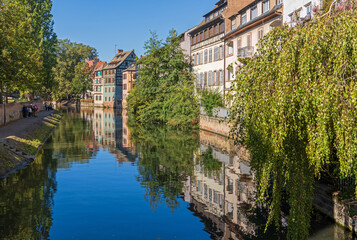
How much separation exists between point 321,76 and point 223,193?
9.08 meters

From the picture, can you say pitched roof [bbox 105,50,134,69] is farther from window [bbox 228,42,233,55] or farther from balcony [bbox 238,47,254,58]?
balcony [bbox 238,47,254,58]

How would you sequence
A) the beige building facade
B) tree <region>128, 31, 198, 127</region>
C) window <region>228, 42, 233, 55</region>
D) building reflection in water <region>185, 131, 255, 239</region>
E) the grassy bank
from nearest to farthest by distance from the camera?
building reflection in water <region>185, 131, 255, 239</region>
the grassy bank
the beige building facade
window <region>228, 42, 233, 55</region>
tree <region>128, 31, 198, 127</region>

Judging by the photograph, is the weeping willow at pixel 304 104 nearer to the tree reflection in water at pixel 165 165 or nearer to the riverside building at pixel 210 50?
the tree reflection in water at pixel 165 165

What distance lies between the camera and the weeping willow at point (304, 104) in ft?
25.4

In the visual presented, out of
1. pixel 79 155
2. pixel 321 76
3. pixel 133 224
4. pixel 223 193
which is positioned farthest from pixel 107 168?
pixel 321 76

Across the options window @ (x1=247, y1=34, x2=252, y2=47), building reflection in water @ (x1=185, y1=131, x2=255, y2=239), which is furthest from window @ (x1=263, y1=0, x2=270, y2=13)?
building reflection in water @ (x1=185, y1=131, x2=255, y2=239)

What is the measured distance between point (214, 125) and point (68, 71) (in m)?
91.4

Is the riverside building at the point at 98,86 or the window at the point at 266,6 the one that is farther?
the riverside building at the point at 98,86

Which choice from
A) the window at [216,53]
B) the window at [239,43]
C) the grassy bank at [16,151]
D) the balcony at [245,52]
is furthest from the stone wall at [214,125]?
the grassy bank at [16,151]

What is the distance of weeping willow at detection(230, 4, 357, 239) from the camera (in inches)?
305

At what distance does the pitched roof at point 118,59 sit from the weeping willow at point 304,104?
100m

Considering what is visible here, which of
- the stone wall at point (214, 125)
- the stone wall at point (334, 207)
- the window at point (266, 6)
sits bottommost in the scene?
the stone wall at point (334, 207)

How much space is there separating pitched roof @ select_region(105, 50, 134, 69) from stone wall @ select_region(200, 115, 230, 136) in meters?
68.8

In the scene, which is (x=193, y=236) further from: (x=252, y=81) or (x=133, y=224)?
(x=252, y=81)
